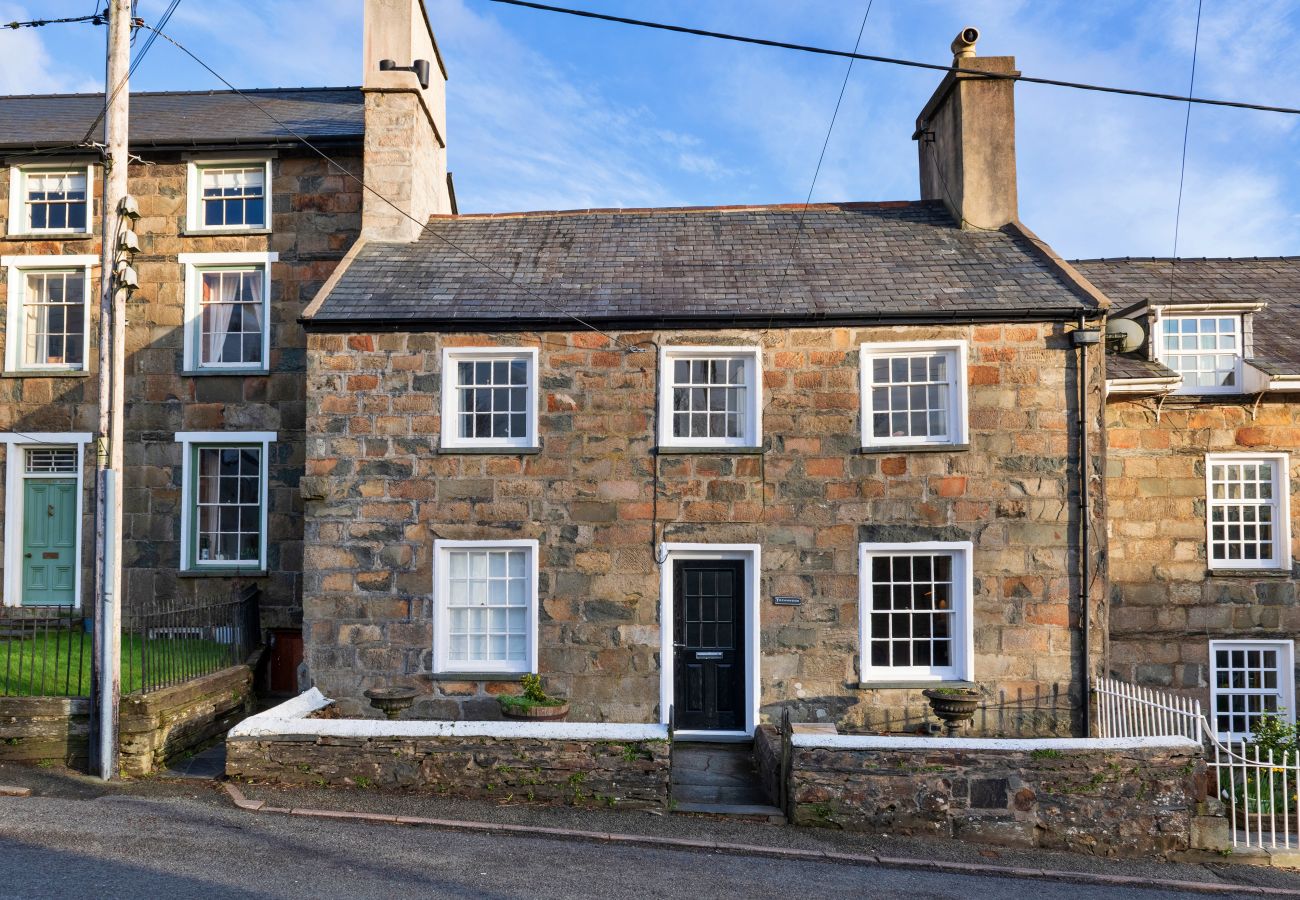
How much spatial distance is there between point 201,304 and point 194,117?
3.56 metres

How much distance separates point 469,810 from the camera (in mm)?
8344

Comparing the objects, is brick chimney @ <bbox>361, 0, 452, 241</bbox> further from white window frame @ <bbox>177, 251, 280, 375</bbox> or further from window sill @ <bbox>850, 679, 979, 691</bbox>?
window sill @ <bbox>850, 679, 979, 691</bbox>

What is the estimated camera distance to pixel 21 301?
14.9 m

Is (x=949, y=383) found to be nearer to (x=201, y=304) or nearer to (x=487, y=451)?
(x=487, y=451)

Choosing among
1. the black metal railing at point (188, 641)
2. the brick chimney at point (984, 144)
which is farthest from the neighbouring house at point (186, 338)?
the brick chimney at point (984, 144)

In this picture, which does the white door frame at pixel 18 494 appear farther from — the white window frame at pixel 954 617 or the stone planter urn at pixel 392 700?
the white window frame at pixel 954 617

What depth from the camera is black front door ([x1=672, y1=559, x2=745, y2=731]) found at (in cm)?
1161

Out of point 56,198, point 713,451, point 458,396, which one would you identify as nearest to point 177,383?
point 56,198

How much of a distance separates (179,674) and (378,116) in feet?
27.5

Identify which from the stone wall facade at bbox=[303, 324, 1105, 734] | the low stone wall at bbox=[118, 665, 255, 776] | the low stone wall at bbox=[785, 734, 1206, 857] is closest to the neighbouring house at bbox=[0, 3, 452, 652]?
the low stone wall at bbox=[118, 665, 255, 776]

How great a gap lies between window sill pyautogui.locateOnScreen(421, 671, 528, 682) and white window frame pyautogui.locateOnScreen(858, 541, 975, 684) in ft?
13.7

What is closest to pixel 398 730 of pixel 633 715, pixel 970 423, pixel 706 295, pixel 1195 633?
pixel 633 715

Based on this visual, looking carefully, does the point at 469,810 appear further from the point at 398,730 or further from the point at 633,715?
the point at 633,715

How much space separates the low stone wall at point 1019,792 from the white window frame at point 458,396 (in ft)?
18.0
